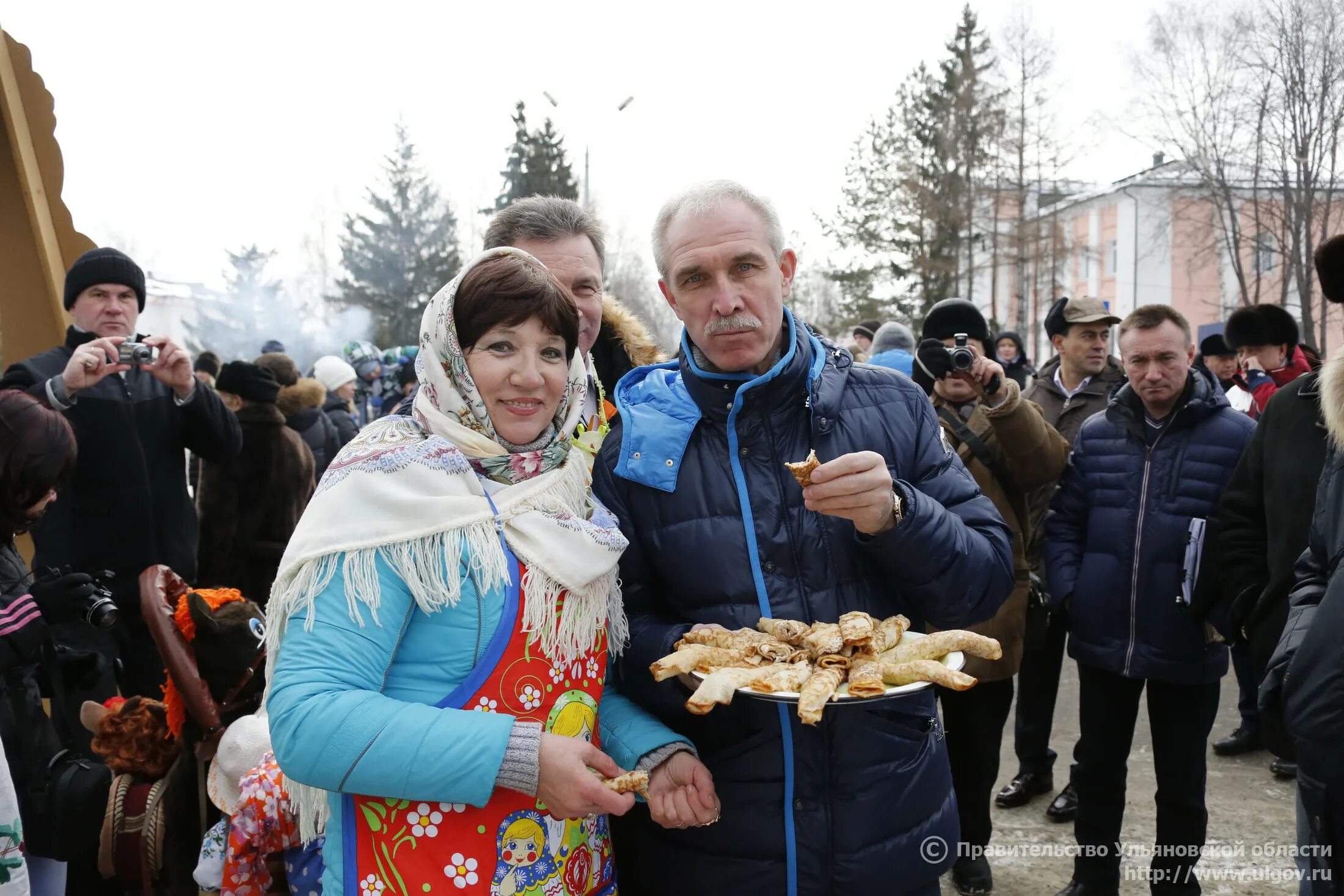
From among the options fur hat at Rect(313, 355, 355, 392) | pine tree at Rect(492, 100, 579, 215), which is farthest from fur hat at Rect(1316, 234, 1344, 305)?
pine tree at Rect(492, 100, 579, 215)

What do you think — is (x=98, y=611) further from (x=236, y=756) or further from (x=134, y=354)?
(x=134, y=354)

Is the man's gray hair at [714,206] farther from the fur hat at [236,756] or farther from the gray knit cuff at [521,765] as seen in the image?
the fur hat at [236,756]

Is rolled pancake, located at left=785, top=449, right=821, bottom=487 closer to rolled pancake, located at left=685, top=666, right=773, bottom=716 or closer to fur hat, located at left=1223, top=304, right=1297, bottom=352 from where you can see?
rolled pancake, located at left=685, top=666, right=773, bottom=716

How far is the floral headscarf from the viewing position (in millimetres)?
1880

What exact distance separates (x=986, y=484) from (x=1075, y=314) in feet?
7.22

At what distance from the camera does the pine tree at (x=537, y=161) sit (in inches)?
1476

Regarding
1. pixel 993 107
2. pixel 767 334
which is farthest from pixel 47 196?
pixel 993 107

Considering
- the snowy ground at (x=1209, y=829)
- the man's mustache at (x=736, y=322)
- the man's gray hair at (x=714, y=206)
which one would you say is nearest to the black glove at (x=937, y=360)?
the man's gray hair at (x=714, y=206)

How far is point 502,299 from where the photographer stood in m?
1.88

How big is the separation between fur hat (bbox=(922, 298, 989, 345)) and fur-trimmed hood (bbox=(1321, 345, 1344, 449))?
224cm

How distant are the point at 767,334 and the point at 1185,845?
10.2ft

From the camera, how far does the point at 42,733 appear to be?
2.87 metres

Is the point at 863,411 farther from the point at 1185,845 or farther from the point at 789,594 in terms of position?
the point at 1185,845

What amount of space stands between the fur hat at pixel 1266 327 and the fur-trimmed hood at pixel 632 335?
5892 millimetres
